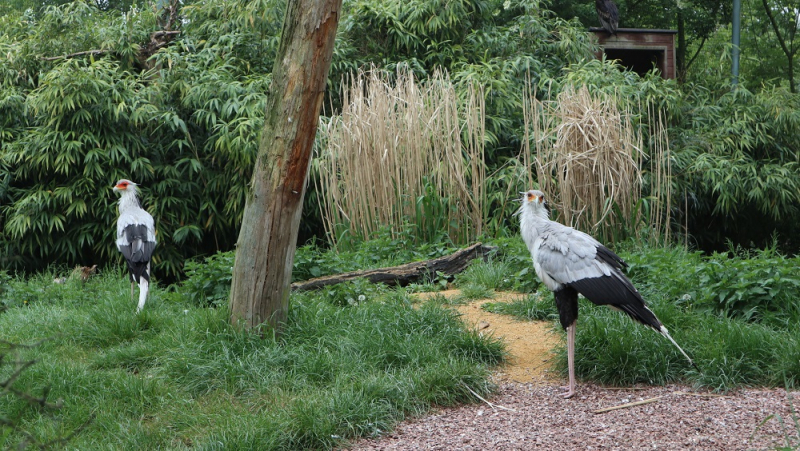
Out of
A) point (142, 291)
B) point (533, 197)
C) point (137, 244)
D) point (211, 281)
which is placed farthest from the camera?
point (137, 244)

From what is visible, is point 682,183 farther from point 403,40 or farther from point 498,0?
point 498,0

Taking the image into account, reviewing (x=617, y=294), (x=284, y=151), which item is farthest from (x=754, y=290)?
(x=284, y=151)

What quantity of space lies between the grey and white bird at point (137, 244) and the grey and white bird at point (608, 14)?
8382 mm

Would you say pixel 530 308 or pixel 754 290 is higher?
pixel 754 290

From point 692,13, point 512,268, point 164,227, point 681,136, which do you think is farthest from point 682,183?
point 692,13

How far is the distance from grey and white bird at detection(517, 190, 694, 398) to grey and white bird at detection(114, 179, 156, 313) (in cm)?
299

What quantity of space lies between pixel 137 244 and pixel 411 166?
2745mm

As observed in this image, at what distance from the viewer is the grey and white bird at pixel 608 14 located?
11.9m

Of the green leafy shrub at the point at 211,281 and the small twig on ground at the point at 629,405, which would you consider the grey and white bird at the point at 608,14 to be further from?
the small twig on ground at the point at 629,405

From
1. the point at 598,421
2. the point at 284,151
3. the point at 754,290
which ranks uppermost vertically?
the point at 284,151

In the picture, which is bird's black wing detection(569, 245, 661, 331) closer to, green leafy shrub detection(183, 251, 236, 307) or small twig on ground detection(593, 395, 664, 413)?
small twig on ground detection(593, 395, 664, 413)

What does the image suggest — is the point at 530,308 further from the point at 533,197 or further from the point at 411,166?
the point at 411,166

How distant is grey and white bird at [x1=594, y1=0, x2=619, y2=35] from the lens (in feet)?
39.1

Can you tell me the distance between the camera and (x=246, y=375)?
4.07 metres
